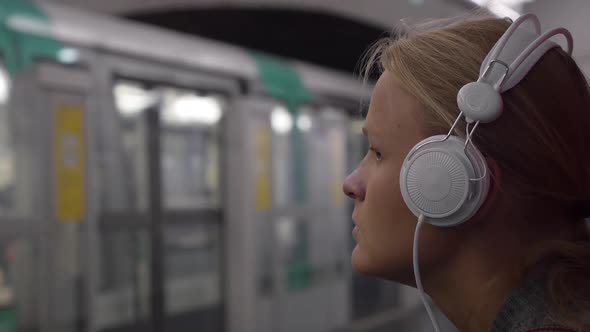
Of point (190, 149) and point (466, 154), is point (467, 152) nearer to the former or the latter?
point (466, 154)

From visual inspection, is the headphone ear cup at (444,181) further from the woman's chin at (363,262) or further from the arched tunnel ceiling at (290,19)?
the arched tunnel ceiling at (290,19)

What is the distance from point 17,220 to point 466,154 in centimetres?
246

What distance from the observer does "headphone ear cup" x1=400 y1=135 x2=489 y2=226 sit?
75 centimetres

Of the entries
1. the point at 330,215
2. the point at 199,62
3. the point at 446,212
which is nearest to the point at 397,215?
the point at 446,212

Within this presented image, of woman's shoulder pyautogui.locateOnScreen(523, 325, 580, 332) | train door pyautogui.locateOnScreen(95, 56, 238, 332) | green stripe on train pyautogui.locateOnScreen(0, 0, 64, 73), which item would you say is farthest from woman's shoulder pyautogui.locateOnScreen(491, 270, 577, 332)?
train door pyautogui.locateOnScreen(95, 56, 238, 332)

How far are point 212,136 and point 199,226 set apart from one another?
0.61 metres

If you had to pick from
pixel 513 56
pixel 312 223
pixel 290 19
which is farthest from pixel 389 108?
pixel 290 19

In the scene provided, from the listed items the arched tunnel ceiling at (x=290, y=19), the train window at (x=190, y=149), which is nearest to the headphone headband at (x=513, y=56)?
the train window at (x=190, y=149)

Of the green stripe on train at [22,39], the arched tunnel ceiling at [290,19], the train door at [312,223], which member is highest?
the arched tunnel ceiling at [290,19]

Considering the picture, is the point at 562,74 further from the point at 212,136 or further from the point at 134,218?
the point at 212,136

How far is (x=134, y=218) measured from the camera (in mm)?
3391

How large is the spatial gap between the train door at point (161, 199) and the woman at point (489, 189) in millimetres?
2590

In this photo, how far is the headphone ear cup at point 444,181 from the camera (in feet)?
2.45

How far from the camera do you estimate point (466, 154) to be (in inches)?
29.5
